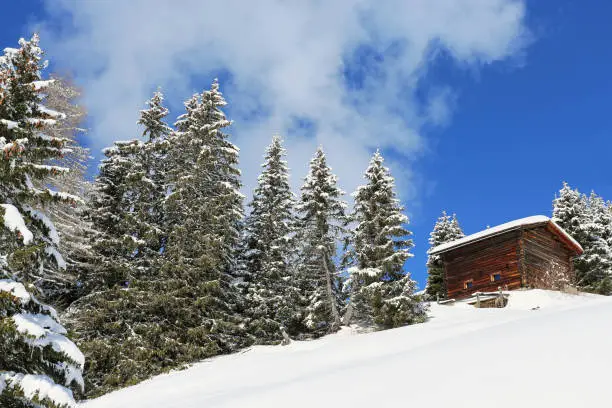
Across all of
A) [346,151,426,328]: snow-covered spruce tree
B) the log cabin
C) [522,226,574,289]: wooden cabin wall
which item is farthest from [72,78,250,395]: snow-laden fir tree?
[522,226,574,289]: wooden cabin wall

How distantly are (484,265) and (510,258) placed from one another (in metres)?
2.08

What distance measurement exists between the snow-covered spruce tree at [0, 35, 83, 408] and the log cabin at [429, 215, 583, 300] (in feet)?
95.5

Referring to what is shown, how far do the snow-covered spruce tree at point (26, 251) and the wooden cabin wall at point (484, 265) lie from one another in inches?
1158

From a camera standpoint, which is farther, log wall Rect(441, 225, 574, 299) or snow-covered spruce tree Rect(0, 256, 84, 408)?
log wall Rect(441, 225, 574, 299)

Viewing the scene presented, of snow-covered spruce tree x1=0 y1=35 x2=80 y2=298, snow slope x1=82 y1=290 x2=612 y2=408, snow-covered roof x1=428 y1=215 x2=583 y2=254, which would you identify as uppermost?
snow-covered roof x1=428 y1=215 x2=583 y2=254

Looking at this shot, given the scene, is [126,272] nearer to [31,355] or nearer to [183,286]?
[183,286]

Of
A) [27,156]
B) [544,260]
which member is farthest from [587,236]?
[27,156]

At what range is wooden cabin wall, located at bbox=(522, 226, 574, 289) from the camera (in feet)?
105

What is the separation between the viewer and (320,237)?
105ft

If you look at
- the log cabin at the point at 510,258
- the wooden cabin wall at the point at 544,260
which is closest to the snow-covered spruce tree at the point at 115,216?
the log cabin at the point at 510,258

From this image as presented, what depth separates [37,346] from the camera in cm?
920

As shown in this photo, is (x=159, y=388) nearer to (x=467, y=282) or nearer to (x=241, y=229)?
(x=241, y=229)

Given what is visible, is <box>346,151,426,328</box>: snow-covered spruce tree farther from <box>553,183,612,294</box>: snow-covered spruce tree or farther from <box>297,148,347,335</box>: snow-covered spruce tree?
<box>553,183,612,294</box>: snow-covered spruce tree

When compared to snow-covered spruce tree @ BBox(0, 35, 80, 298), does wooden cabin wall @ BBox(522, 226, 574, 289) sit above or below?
above
